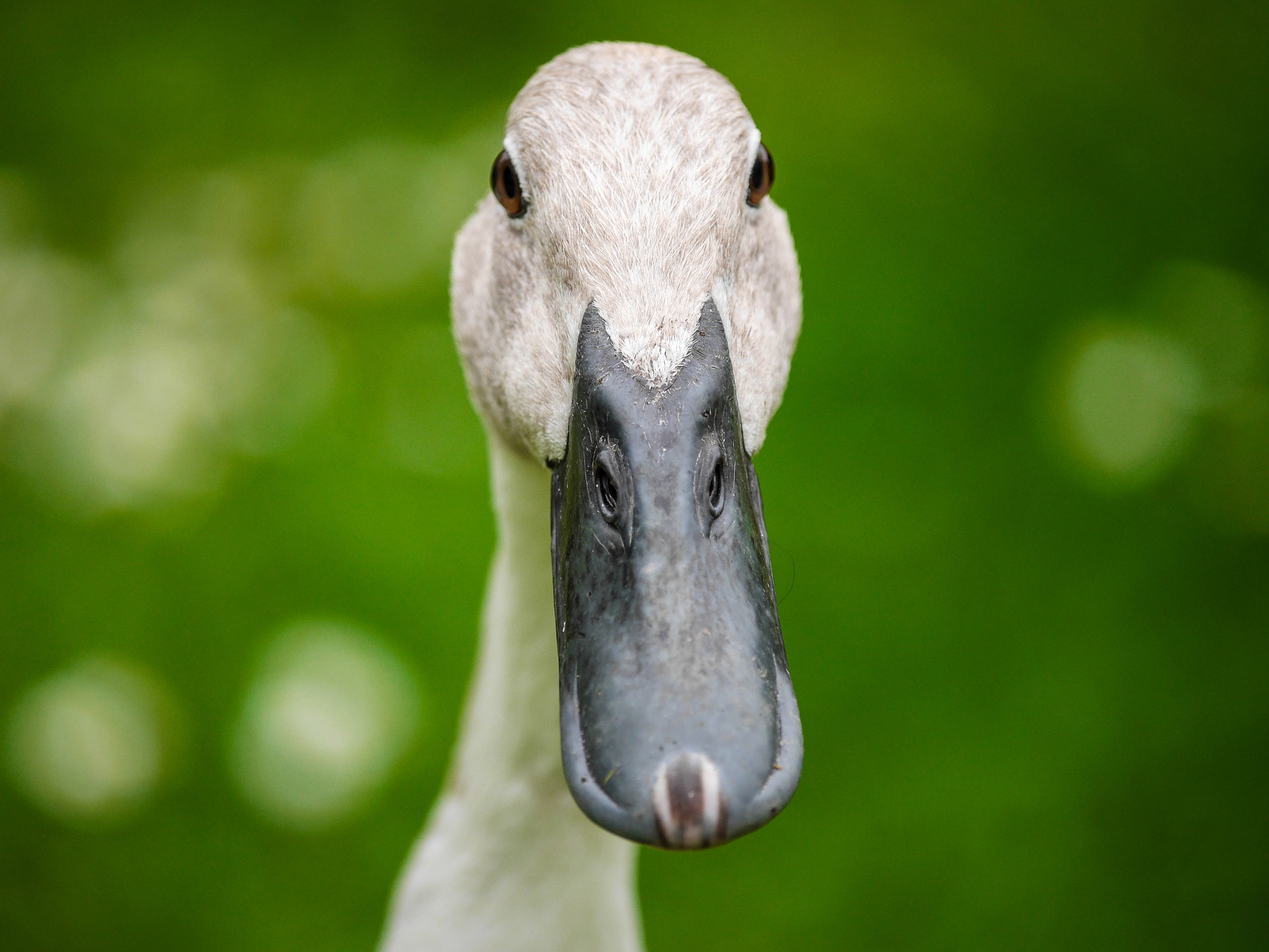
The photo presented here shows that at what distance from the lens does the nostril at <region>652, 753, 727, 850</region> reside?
116 centimetres

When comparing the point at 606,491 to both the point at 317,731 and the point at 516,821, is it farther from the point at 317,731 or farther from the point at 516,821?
the point at 317,731

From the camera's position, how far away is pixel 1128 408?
4133 mm

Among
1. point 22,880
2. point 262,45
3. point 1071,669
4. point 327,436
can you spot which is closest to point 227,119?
point 262,45

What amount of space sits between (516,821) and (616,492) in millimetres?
847

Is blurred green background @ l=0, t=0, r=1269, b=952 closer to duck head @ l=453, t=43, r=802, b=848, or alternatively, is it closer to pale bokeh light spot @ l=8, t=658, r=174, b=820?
pale bokeh light spot @ l=8, t=658, r=174, b=820

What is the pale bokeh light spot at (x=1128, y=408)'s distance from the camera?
410 cm

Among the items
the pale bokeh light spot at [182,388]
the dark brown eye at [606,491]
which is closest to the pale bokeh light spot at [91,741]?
the pale bokeh light spot at [182,388]

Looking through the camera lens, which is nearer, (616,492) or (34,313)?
(616,492)

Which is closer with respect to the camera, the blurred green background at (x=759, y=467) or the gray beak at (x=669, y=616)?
the gray beak at (x=669, y=616)

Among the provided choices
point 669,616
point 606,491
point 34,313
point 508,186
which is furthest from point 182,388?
point 669,616

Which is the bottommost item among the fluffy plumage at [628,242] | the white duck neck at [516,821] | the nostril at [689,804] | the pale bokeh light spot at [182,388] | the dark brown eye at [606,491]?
the pale bokeh light spot at [182,388]

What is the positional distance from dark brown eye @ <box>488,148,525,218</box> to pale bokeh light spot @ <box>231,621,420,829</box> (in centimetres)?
223

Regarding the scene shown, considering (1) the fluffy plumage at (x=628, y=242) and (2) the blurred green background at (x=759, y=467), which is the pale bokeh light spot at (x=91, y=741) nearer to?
(2) the blurred green background at (x=759, y=467)

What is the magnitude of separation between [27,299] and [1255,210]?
438 cm
